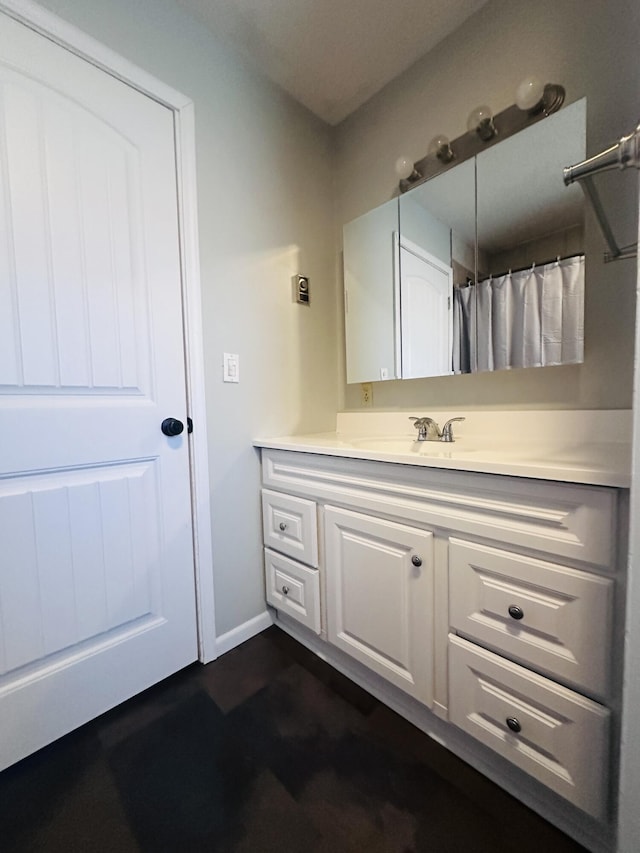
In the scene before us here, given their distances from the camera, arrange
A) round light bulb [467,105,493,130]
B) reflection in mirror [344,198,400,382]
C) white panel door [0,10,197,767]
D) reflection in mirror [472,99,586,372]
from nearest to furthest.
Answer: white panel door [0,10,197,767], reflection in mirror [472,99,586,372], round light bulb [467,105,493,130], reflection in mirror [344,198,400,382]

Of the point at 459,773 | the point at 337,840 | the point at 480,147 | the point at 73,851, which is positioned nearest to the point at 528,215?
the point at 480,147

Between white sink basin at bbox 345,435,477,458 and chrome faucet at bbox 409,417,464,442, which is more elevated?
chrome faucet at bbox 409,417,464,442

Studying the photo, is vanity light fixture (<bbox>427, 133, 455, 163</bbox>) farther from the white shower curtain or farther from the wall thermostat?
the wall thermostat

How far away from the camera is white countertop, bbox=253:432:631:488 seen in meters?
0.66

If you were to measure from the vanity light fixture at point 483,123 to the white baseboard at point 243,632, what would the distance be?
2065 mm

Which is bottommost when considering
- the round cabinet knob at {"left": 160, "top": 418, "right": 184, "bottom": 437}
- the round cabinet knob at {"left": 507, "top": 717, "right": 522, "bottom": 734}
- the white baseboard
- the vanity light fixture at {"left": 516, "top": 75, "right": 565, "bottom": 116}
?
the white baseboard

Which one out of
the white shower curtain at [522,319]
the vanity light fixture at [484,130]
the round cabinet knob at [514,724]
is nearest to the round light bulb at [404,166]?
the vanity light fixture at [484,130]

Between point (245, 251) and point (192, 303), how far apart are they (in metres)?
0.36

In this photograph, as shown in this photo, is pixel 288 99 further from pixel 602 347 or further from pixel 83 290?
pixel 602 347

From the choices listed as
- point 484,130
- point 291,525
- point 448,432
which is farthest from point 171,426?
point 484,130

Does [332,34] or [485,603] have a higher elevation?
[332,34]

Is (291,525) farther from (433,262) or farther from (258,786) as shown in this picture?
(433,262)

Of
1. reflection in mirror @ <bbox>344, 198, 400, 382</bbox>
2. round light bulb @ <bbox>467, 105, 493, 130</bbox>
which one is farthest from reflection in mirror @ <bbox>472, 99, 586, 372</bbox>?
reflection in mirror @ <bbox>344, 198, 400, 382</bbox>

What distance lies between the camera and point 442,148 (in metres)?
1.31
